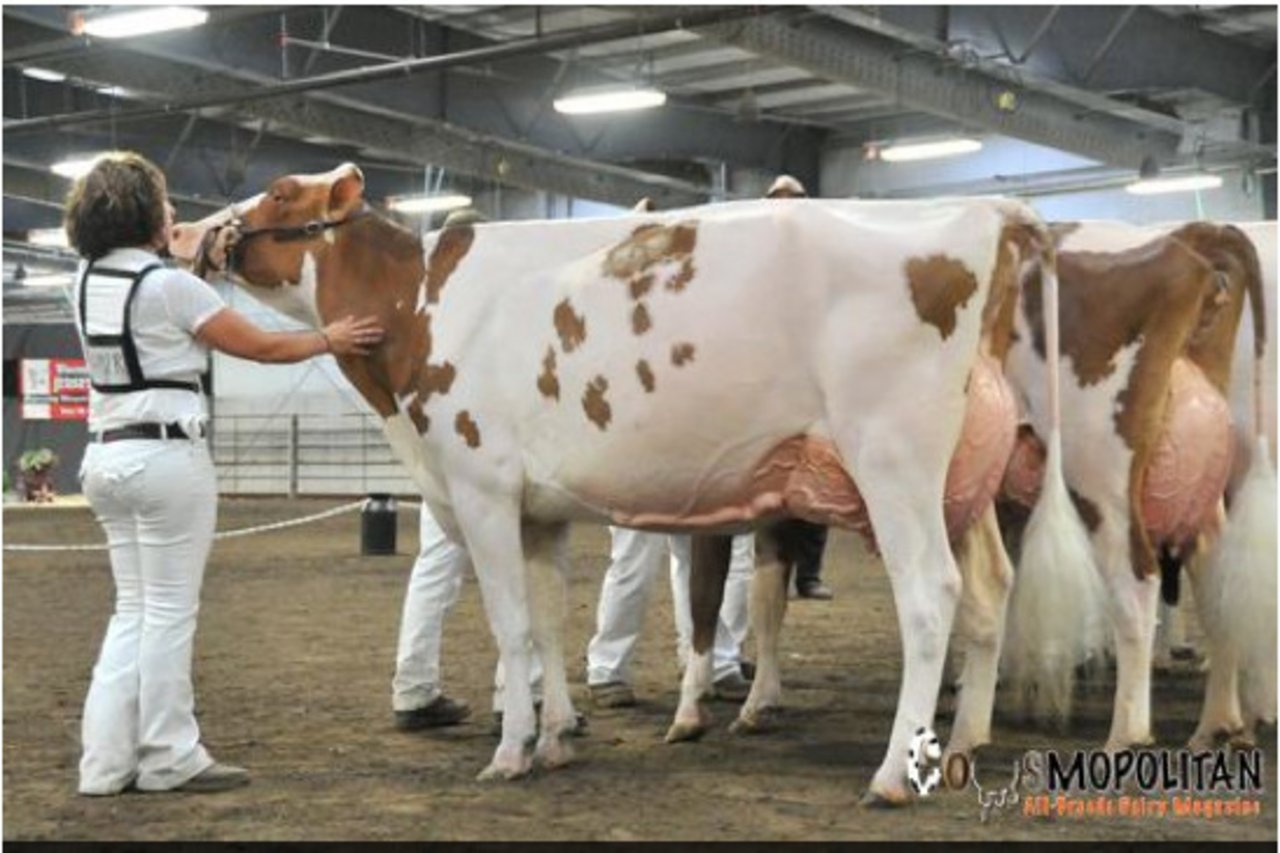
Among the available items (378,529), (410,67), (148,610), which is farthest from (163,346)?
(410,67)

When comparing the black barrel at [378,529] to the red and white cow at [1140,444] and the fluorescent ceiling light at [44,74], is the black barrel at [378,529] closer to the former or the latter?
the fluorescent ceiling light at [44,74]

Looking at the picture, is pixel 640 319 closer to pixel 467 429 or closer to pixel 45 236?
pixel 467 429

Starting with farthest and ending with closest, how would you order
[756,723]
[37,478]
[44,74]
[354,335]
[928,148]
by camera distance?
[37,478]
[928,148]
[44,74]
[756,723]
[354,335]

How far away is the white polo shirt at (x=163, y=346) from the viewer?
203 inches

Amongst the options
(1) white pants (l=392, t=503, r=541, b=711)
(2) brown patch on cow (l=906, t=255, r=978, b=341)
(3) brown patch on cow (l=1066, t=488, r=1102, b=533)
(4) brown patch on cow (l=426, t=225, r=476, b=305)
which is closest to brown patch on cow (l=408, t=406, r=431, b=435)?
(4) brown patch on cow (l=426, t=225, r=476, b=305)

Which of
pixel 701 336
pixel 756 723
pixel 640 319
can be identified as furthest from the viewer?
pixel 756 723

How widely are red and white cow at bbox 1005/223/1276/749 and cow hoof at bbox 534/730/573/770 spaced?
63.3 inches

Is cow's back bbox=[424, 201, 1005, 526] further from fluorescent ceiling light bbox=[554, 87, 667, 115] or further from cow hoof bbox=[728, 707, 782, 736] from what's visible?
fluorescent ceiling light bbox=[554, 87, 667, 115]

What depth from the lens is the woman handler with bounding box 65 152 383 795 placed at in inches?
202

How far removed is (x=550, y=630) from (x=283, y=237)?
5.67ft

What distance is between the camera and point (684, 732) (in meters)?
6.10

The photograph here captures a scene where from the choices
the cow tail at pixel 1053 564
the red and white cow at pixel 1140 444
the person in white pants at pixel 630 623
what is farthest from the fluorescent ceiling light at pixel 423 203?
the cow tail at pixel 1053 564

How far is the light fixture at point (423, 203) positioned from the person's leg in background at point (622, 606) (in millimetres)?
17145

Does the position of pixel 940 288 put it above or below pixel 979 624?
above
